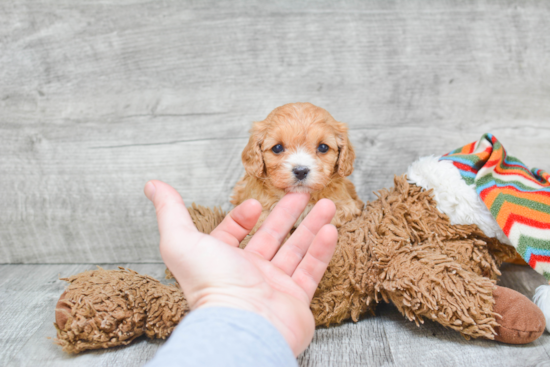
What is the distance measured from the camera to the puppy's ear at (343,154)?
7.20ft

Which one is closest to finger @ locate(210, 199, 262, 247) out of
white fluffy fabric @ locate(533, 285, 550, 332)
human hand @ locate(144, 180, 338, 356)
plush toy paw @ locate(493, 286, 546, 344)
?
human hand @ locate(144, 180, 338, 356)

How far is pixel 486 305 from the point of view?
5.62ft

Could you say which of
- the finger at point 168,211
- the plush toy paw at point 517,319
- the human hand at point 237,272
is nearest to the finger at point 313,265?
the human hand at point 237,272

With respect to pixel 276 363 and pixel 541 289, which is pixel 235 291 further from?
pixel 541 289

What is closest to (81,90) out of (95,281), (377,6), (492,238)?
(95,281)

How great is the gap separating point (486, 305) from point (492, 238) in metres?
0.52

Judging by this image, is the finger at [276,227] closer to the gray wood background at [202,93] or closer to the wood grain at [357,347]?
the wood grain at [357,347]

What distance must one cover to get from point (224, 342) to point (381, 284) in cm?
101

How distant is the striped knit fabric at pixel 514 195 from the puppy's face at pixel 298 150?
0.60 meters

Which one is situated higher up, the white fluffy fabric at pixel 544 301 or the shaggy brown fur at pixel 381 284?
the shaggy brown fur at pixel 381 284

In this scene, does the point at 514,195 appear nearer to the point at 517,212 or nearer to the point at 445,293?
the point at 517,212

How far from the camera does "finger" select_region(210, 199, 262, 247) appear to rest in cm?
180

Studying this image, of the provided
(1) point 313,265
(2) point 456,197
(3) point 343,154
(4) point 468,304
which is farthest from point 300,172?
(4) point 468,304

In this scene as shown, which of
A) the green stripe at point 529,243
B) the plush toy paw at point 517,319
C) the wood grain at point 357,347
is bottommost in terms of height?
the wood grain at point 357,347
